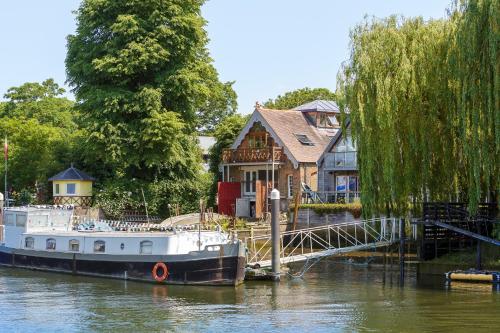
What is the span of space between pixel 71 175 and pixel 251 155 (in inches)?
480

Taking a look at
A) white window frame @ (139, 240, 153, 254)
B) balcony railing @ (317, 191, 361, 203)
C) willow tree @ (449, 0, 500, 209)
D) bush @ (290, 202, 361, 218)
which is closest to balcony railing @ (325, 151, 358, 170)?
balcony railing @ (317, 191, 361, 203)

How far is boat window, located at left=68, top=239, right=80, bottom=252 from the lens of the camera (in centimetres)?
3744

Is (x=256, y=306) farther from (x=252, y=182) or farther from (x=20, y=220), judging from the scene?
(x=252, y=182)

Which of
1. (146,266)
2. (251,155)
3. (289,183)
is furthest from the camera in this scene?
(251,155)

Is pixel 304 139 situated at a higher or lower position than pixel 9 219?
higher

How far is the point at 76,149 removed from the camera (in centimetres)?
5941

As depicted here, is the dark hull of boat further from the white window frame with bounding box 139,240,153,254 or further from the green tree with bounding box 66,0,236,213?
the green tree with bounding box 66,0,236,213

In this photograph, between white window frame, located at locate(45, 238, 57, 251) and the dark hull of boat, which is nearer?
the dark hull of boat

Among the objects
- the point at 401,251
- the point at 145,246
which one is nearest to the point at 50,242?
the point at 145,246

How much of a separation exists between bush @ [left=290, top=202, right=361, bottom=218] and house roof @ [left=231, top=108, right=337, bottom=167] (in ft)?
23.5

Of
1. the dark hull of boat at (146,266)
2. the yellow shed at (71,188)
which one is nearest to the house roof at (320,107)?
the yellow shed at (71,188)

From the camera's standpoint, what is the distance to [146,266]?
34.2 m

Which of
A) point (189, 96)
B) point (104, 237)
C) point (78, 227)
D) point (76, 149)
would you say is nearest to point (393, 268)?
point (104, 237)

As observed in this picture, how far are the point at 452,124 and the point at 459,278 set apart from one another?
5923mm
